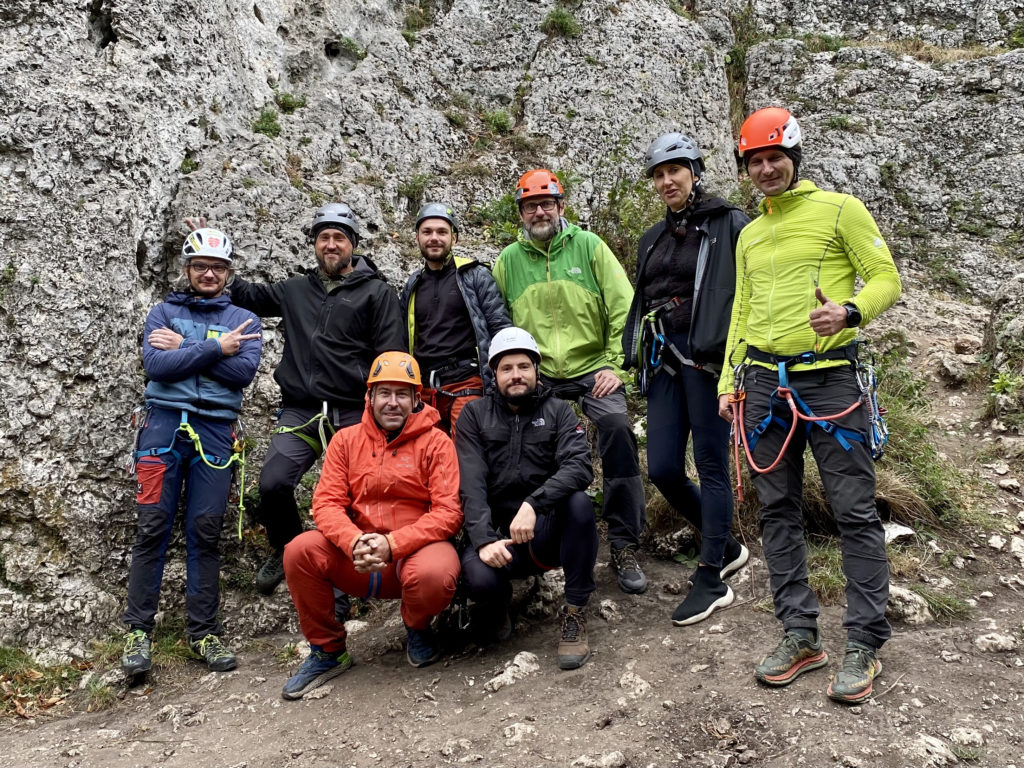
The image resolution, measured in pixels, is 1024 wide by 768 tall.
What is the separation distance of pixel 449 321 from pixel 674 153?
2262mm

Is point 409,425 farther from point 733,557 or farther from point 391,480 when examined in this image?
point 733,557

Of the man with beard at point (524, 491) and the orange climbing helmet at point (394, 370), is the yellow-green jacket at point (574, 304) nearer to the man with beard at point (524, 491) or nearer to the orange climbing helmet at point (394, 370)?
the man with beard at point (524, 491)

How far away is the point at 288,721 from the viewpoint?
14.8 ft

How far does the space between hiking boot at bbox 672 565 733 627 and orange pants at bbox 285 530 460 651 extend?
1659 mm

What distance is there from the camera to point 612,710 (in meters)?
4.09

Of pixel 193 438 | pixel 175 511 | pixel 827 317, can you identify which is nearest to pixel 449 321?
pixel 193 438

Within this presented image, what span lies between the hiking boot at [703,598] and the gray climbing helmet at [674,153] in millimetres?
2897

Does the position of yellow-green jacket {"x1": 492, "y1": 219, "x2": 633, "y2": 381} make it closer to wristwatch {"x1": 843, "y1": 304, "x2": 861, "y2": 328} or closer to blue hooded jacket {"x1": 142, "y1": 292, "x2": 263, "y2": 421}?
wristwatch {"x1": 843, "y1": 304, "x2": 861, "y2": 328}

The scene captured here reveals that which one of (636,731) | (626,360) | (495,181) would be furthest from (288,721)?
(495,181)

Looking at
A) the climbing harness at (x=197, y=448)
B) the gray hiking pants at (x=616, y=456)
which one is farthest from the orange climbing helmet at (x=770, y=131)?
the climbing harness at (x=197, y=448)

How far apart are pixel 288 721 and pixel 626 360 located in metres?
3.44

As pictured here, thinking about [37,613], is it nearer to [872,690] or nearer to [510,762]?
[510,762]

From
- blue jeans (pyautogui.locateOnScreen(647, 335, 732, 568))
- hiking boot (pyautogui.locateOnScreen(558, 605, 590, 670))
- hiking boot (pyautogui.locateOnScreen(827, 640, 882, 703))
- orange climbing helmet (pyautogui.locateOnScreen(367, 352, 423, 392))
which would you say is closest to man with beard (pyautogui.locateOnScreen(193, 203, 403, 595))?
orange climbing helmet (pyautogui.locateOnScreen(367, 352, 423, 392))

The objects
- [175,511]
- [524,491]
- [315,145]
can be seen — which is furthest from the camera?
[315,145]
